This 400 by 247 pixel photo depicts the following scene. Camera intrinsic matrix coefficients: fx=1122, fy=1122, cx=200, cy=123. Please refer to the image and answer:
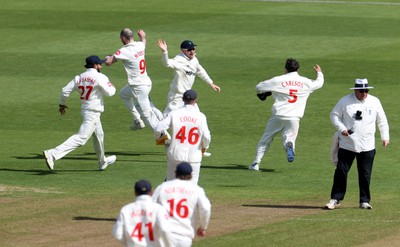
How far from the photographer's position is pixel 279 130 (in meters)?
21.0

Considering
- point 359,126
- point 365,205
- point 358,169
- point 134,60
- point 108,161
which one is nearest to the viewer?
point 359,126

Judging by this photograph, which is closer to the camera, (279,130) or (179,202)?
(179,202)

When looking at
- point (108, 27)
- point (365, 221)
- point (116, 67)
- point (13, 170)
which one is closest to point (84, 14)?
point (108, 27)

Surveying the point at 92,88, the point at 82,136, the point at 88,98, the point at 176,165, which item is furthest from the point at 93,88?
the point at 176,165

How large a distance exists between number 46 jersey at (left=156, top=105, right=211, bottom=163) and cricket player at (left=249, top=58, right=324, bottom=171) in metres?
4.60

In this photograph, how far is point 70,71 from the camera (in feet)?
102

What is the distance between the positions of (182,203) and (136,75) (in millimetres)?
10472

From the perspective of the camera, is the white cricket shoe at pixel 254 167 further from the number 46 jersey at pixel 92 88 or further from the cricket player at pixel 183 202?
the cricket player at pixel 183 202

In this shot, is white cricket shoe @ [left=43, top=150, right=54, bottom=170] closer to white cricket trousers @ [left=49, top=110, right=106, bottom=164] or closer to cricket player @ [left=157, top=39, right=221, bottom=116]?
white cricket trousers @ [left=49, top=110, right=106, bottom=164]

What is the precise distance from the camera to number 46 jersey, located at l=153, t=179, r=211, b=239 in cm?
1264

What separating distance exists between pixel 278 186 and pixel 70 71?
1247cm

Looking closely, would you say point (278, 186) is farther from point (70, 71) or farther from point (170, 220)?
point (70, 71)

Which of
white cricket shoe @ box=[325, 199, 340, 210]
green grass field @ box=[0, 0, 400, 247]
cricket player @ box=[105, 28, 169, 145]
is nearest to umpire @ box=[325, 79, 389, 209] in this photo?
white cricket shoe @ box=[325, 199, 340, 210]

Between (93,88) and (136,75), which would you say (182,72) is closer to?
(136,75)
